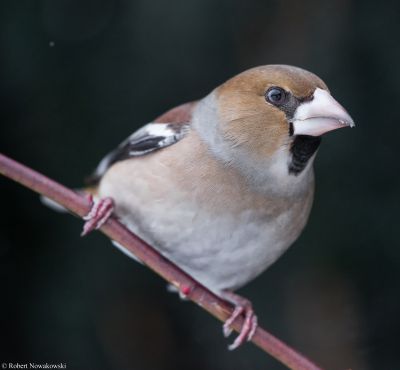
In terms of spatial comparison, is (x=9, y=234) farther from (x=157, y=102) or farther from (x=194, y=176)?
(x=194, y=176)

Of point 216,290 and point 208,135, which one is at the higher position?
point 208,135

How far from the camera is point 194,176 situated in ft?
5.48

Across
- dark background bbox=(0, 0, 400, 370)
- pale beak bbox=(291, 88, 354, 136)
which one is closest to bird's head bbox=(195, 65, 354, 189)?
pale beak bbox=(291, 88, 354, 136)

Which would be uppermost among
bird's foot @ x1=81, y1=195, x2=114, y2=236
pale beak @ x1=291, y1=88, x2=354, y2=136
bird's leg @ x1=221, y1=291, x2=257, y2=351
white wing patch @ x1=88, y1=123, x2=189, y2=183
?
pale beak @ x1=291, y1=88, x2=354, y2=136

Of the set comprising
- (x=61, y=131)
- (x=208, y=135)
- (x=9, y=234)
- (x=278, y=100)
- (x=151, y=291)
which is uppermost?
(x=278, y=100)

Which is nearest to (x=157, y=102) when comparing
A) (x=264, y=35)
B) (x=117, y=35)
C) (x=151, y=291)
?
(x=117, y=35)

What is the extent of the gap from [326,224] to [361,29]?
64 cm

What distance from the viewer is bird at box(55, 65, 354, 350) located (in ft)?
5.19

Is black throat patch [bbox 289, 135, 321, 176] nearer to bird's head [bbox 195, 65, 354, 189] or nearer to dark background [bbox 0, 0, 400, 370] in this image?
bird's head [bbox 195, 65, 354, 189]

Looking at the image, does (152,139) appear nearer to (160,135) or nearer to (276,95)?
(160,135)

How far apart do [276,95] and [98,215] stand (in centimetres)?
48

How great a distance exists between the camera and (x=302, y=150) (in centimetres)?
159

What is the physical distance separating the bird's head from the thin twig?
0.32 meters

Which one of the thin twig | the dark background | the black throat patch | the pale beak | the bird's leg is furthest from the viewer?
the dark background
